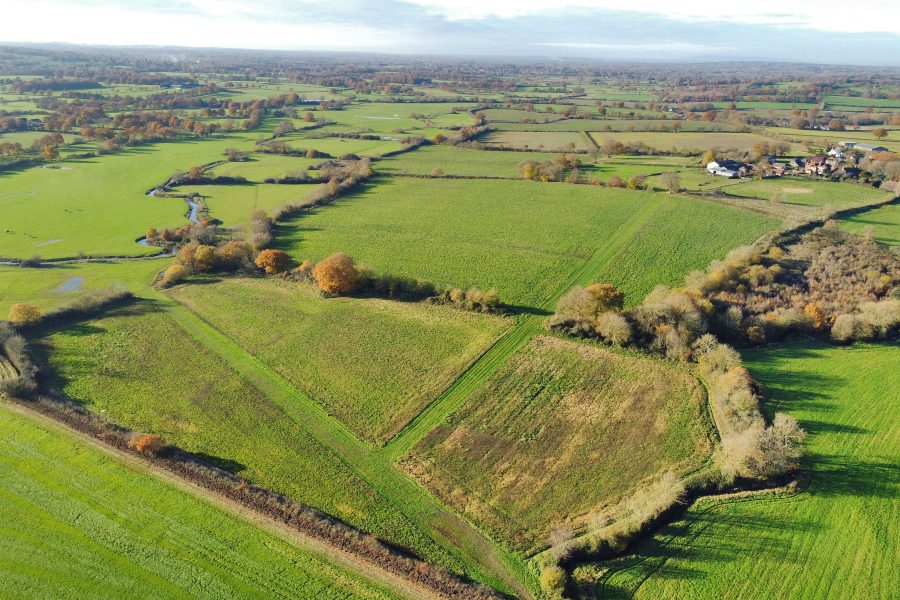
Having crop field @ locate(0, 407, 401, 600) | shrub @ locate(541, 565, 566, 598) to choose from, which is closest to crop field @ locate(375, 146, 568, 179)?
crop field @ locate(0, 407, 401, 600)

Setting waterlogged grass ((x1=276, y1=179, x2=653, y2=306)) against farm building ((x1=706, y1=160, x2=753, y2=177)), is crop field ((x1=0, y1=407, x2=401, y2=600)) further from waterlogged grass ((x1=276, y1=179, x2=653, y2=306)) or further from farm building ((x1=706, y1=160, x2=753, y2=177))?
farm building ((x1=706, y1=160, x2=753, y2=177))

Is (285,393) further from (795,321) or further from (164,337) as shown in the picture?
(795,321)

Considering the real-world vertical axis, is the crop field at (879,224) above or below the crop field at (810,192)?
below

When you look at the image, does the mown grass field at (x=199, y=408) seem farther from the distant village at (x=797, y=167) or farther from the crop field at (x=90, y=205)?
the distant village at (x=797, y=167)

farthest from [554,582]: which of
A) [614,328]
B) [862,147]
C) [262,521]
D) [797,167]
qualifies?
[862,147]

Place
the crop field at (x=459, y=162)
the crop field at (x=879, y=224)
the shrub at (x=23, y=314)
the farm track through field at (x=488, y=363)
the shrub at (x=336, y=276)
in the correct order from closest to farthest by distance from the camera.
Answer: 1. the farm track through field at (x=488, y=363)
2. the shrub at (x=23, y=314)
3. the shrub at (x=336, y=276)
4. the crop field at (x=879, y=224)
5. the crop field at (x=459, y=162)

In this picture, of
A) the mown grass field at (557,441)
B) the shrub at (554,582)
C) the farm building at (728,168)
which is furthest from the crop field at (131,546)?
the farm building at (728,168)
